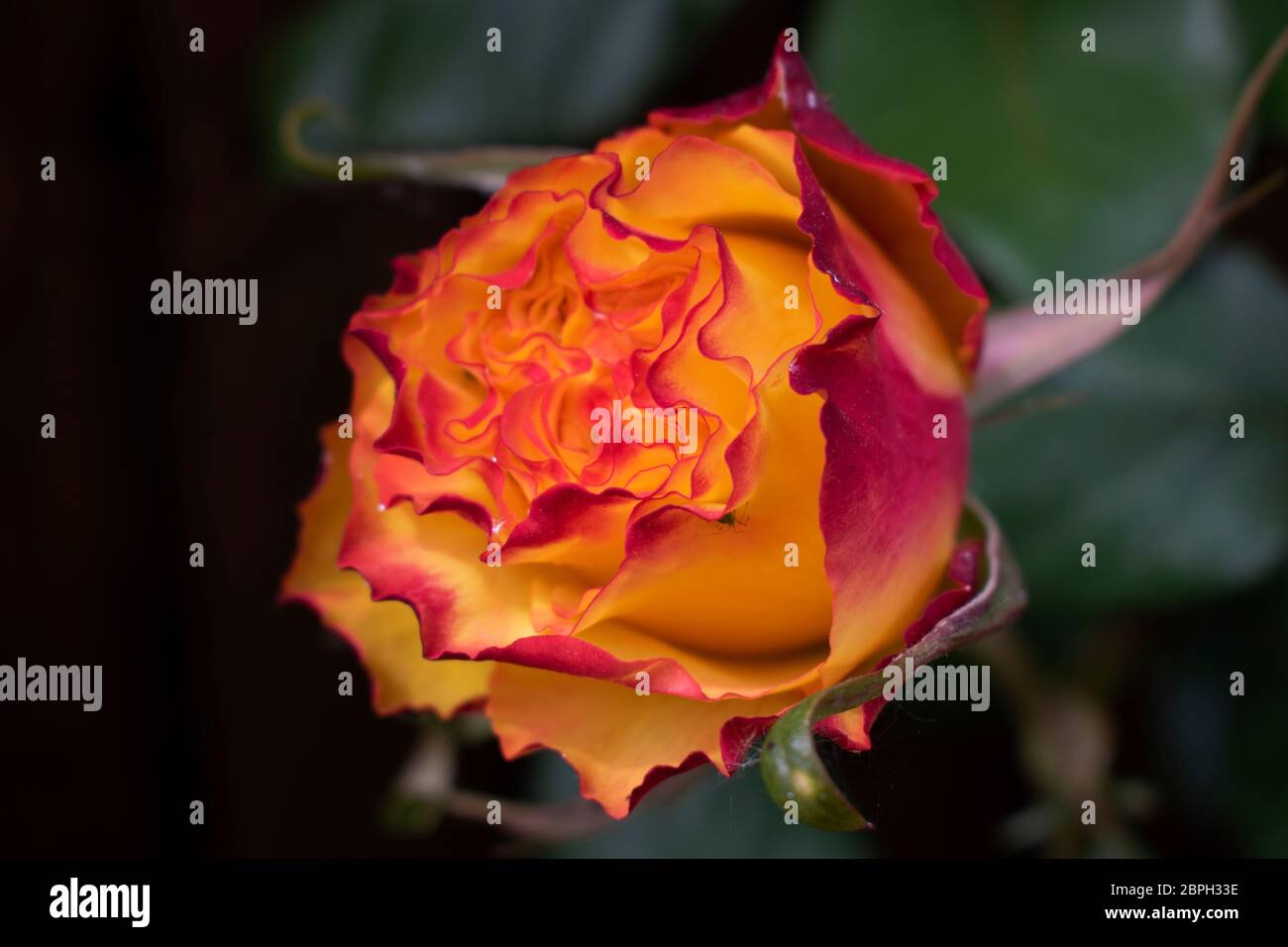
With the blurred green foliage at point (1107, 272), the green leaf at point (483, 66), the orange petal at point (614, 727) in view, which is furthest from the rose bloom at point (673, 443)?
the green leaf at point (483, 66)

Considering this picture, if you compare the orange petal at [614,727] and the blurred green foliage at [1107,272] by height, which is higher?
the blurred green foliage at [1107,272]

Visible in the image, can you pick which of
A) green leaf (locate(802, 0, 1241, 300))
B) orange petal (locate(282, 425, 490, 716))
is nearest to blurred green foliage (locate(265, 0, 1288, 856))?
green leaf (locate(802, 0, 1241, 300))

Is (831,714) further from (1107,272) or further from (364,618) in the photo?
(1107,272)

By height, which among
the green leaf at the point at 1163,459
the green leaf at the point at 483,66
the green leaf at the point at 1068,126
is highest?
the green leaf at the point at 483,66

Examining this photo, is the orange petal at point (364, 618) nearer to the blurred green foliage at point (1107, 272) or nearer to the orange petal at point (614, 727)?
the orange petal at point (614, 727)

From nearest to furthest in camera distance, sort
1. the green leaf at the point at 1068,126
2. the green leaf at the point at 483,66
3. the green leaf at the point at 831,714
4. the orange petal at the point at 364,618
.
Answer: the green leaf at the point at 831,714 → the orange petal at the point at 364,618 → the green leaf at the point at 1068,126 → the green leaf at the point at 483,66

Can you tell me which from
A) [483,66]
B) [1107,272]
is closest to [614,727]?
[1107,272]
